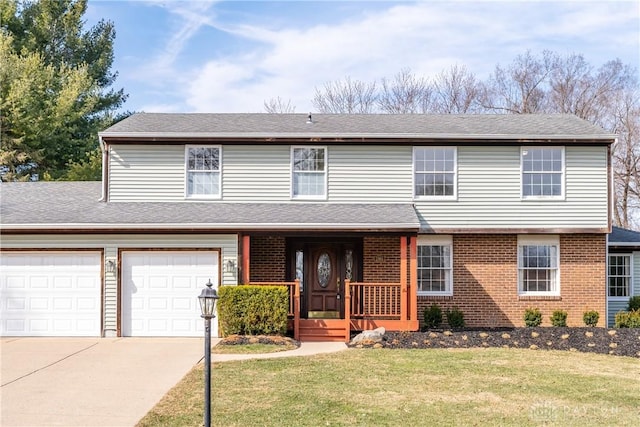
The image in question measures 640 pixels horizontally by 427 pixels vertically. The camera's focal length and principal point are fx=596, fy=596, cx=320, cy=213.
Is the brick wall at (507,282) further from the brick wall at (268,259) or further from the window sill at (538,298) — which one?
the brick wall at (268,259)

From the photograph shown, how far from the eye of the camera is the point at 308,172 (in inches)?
624

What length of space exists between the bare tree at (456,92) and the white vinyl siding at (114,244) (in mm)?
24260

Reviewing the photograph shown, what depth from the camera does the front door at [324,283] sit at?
16.1m

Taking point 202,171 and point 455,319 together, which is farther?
point 202,171

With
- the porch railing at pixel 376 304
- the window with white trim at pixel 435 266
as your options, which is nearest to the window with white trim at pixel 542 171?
the window with white trim at pixel 435 266

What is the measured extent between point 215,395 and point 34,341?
7.25 metres

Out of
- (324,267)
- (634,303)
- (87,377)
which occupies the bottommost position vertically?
(87,377)

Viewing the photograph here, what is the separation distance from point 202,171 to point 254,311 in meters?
4.46

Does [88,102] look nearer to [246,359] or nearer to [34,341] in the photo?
[34,341]

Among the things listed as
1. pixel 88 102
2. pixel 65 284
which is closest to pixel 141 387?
pixel 65 284

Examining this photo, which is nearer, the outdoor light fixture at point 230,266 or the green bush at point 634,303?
the outdoor light fixture at point 230,266

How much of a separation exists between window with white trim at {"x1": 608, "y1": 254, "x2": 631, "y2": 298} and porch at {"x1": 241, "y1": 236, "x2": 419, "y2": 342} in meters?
6.63

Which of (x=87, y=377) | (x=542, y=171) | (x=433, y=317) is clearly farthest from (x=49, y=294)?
(x=542, y=171)

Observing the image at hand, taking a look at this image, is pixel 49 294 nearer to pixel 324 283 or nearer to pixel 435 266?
pixel 324 283
